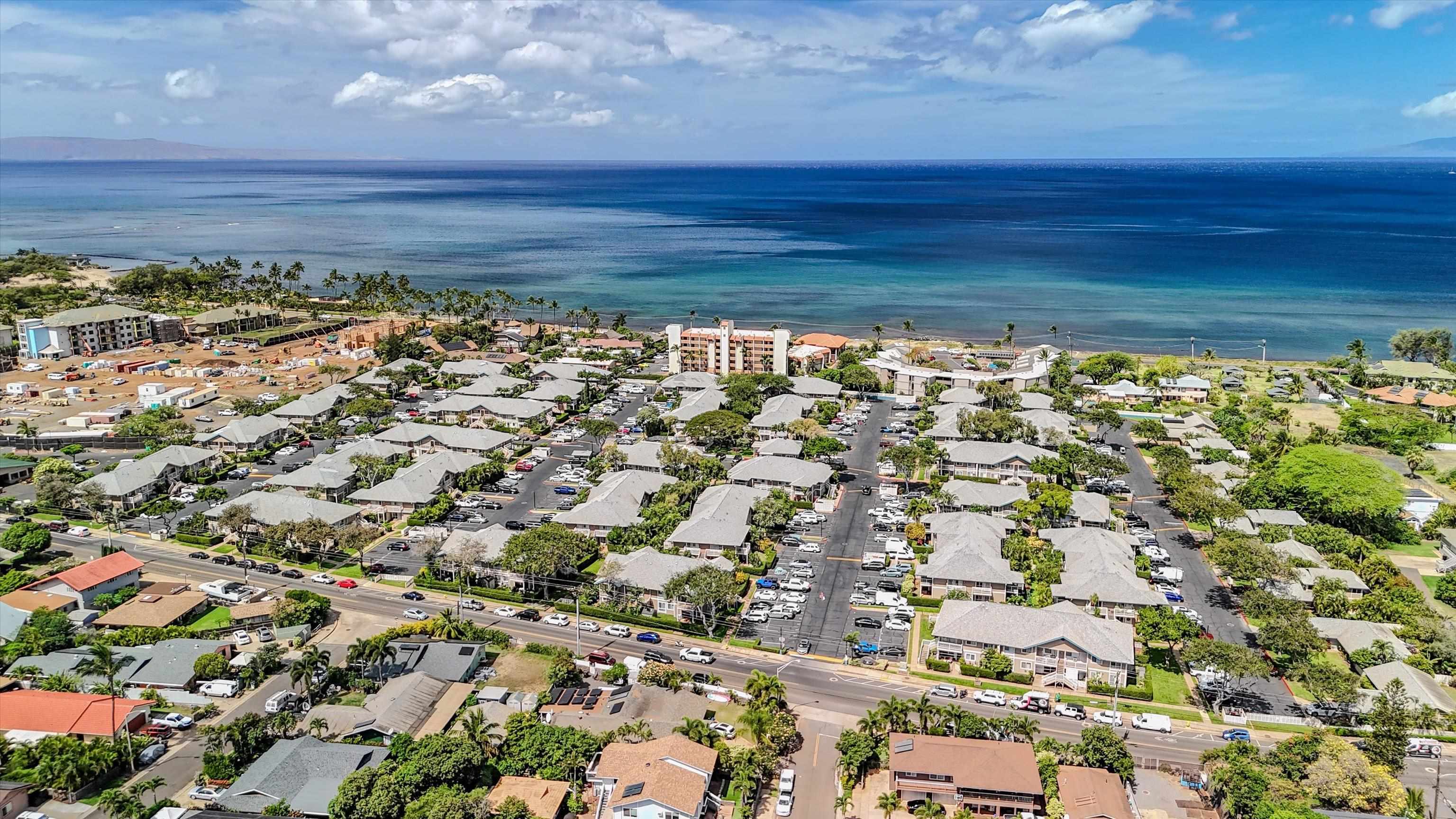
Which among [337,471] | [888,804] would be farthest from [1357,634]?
[337,471]

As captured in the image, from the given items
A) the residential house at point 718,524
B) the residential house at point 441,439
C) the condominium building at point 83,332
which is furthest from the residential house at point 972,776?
the condominium building at point 83,332

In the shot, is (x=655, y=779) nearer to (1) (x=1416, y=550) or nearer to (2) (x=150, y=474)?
(2) (x=150, y=474)

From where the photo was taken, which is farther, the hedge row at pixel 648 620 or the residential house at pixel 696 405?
the residential house at pixel 696 405

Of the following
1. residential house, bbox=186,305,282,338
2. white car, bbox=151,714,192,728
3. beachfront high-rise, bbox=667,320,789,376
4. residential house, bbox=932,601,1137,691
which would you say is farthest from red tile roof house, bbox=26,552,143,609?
residential house, bbox=186,305,282,338

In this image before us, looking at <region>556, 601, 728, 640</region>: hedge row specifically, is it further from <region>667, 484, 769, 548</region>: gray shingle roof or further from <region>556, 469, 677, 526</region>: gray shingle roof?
<region>556, 469, 677, 526</region>: gray shingle roof

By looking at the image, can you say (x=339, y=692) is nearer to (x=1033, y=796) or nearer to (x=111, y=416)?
(x=1033, y=796)

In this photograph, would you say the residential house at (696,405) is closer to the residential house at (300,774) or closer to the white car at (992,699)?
the white car at (992,699)
